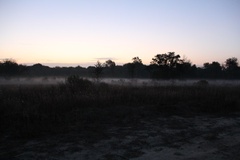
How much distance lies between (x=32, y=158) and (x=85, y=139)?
5.57 ft

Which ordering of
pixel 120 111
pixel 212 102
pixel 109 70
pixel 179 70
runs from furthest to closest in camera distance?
1. pixel 109 70
2. pixel 179 70
3. pixel 212 102
4. pixel 120 111

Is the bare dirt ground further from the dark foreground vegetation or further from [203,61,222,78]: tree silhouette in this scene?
[203,61,222,78]: tree silhouette

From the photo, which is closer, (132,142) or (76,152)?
(76,152)

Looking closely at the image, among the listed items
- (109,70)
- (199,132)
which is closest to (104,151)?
(199,132)

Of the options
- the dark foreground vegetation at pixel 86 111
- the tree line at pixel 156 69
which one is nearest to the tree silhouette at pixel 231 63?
the tree line at pixel 156 69

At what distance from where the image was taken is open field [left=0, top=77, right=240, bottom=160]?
565 centimetres

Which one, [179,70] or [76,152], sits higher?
[179,70]

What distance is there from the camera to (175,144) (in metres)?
6.30

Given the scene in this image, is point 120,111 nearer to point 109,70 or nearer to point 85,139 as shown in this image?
point 85,139

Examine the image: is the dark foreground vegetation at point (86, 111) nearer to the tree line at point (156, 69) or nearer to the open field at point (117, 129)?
the open field at point (117, 129)

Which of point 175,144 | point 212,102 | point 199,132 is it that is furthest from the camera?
point 212,102

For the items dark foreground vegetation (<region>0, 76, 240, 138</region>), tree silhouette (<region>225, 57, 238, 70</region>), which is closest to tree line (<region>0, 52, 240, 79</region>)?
tree silhouette (<region>225, 57, 238, 70</region>)

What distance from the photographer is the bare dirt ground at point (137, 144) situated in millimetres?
5402

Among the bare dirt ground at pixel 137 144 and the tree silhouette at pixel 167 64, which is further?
the tree silhouette at pixel 167 64
